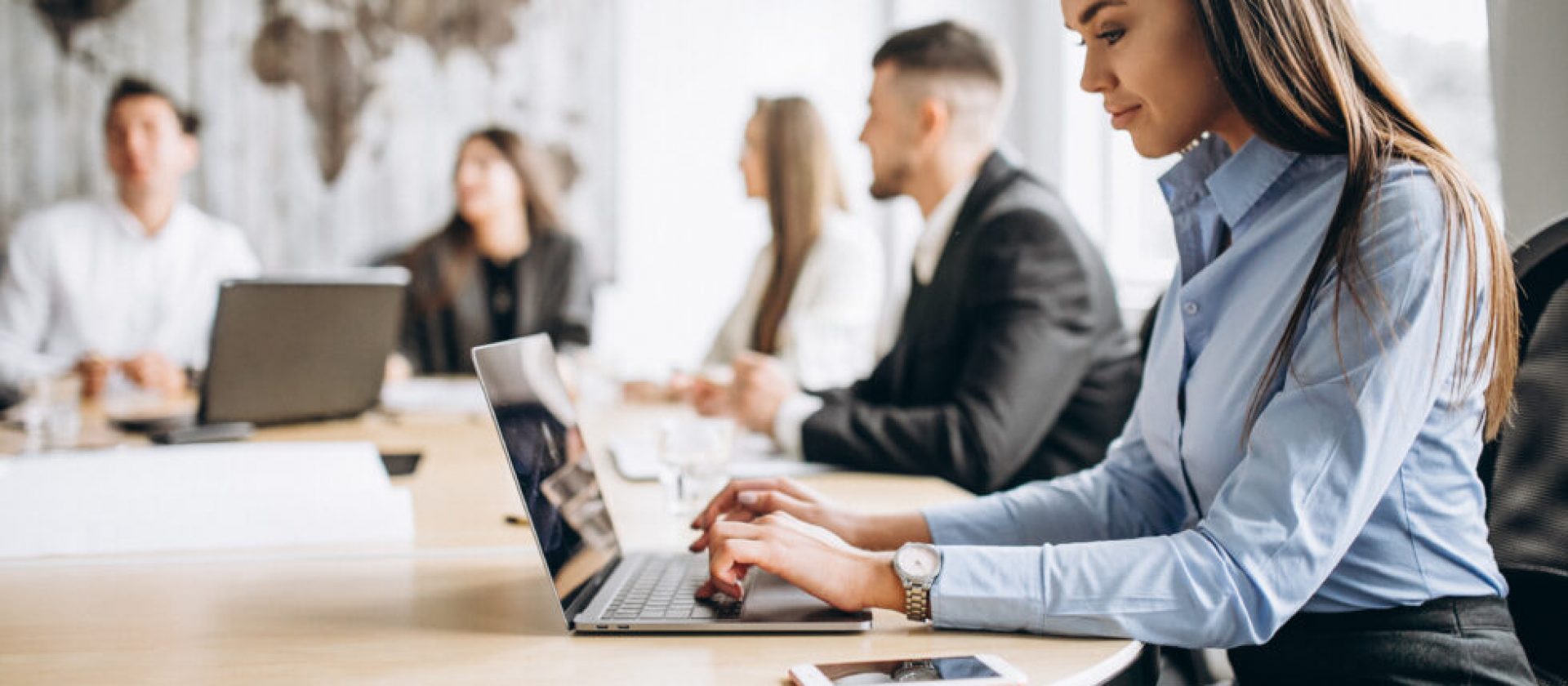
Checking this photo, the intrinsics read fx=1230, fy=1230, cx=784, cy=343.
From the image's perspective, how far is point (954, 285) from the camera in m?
2.06

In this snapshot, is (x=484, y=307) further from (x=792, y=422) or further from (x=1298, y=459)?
(x=1298, y=459)

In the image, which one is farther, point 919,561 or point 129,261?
point 129,261

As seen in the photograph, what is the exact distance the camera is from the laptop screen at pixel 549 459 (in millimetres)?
971

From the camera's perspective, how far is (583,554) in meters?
1.06

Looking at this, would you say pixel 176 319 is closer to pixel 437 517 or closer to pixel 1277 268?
pixel 437 517

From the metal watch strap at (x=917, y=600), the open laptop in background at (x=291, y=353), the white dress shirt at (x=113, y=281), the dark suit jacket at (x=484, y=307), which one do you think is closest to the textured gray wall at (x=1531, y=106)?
the metal watch strap at (x=917, y=600)

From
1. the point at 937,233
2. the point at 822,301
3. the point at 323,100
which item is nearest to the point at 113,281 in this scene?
the point at 323,100

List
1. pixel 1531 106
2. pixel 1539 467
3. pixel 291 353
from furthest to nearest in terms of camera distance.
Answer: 1. pixel 291 353
2. pixel 1531 106
3. pixel 1539 467

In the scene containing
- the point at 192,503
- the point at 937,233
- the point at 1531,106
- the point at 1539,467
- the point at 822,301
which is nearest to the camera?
the point at 1539,467

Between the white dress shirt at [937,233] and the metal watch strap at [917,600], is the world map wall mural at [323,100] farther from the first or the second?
the metal watch strap at [917,600]

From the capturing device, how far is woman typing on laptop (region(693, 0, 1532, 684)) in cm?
92

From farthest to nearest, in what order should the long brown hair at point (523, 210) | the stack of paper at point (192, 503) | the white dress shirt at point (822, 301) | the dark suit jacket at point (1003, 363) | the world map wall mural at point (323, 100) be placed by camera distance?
the world map wall mural at point (323, 100) < the long brown hair at point (523, 210) < the white dress shirt at point (822, 301) < the dark suit jacket at point (1003, 363) < the stack of paper at point (192, 503)

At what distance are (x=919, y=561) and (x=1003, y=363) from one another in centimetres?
99

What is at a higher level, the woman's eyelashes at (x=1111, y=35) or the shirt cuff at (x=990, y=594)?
the woman's eyelashes at (x=1111, y=35)
